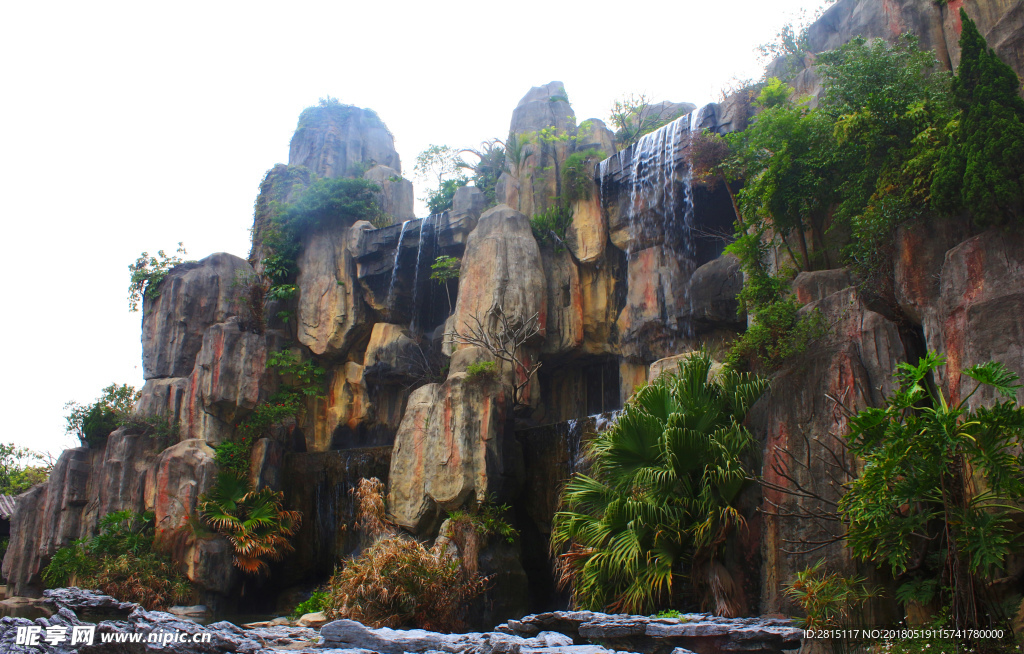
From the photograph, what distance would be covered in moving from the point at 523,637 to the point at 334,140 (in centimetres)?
2546

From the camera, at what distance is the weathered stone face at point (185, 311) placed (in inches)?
875

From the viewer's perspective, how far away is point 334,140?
3070 centimetres

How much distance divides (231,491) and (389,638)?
1031 cm

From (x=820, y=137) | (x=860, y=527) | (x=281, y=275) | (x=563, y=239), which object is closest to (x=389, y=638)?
(x=860, y=527)

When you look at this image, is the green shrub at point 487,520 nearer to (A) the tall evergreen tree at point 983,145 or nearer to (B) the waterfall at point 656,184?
(B) the waterfall at point 656,184

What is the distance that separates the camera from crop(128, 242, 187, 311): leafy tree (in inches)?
916

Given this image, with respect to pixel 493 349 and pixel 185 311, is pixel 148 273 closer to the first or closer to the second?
pixel 185 311

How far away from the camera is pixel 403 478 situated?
15719 millimetres

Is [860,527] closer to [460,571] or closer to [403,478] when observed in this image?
[460,571]

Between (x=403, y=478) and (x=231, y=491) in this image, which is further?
(x=231, y=491)

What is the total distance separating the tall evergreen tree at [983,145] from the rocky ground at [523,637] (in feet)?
17.4

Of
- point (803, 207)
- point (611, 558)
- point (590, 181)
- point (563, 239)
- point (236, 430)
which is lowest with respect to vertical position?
point (611, 558)

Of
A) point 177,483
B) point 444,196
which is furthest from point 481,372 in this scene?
point 444,196

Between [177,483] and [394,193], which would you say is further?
[394,193]
